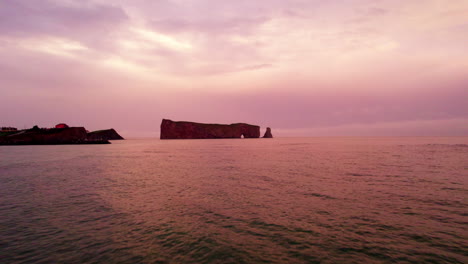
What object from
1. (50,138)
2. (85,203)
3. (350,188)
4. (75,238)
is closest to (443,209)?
(350,188)

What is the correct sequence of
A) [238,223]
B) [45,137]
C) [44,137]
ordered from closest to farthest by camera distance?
[238,223], [44,137], [45,137]

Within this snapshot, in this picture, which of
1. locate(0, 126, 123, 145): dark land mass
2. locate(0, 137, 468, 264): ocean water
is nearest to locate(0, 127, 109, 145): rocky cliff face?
locate(0, 126, 123, 145): dark land mass

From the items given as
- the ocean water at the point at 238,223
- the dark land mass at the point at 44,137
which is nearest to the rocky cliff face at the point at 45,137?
the dark land mass at the point at 44,137

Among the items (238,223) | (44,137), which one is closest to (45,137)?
(44,137)

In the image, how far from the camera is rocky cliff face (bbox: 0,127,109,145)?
134750 mm

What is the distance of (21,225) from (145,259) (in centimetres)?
841

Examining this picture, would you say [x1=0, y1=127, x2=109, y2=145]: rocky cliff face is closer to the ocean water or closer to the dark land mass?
A: the dark land mass

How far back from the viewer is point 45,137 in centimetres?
14075

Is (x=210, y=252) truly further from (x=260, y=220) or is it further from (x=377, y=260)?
(x=377, y=260)

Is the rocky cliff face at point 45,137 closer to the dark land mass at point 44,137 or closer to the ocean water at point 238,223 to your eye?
the dark land mass at point 44,137

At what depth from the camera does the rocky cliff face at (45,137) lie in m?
135

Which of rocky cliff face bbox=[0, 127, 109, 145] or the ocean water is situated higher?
rocky cliff face bbox=[0, 127, 109, 145]

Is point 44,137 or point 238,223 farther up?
point 44,137

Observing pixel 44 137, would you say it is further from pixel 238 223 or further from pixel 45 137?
pixel 238 223
